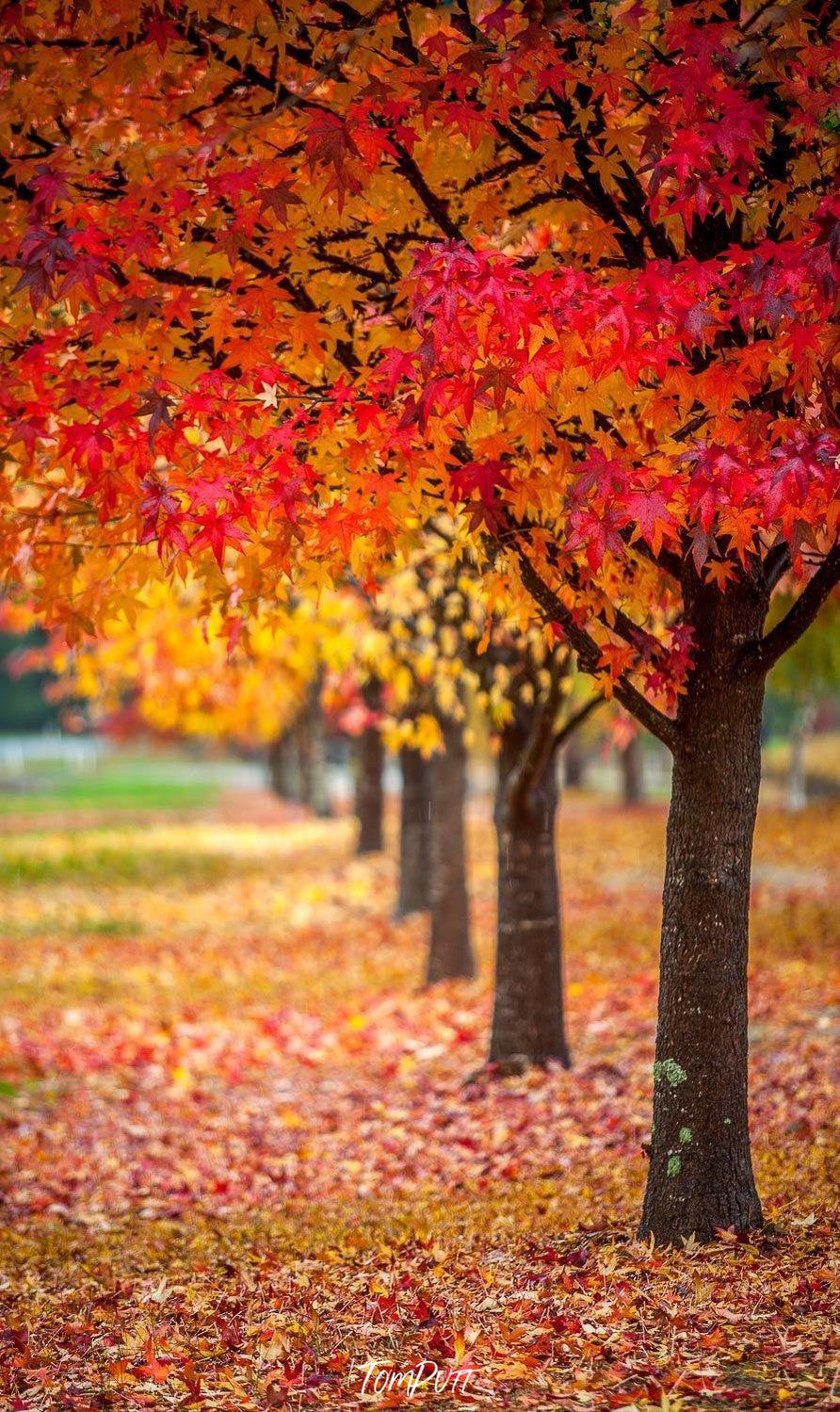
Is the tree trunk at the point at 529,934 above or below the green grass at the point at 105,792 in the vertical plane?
above

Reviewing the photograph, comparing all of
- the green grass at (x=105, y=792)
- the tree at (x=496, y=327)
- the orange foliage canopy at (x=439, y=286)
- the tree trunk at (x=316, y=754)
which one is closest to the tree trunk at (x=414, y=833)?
the tree trunk at (x=316, y=754)

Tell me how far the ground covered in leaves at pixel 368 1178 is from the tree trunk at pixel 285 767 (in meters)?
25.4

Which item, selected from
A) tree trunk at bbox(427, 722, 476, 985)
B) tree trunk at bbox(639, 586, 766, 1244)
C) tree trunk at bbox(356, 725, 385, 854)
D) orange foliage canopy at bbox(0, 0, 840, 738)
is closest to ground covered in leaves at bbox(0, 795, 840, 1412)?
tree trunk at bbox(639, 586, 766, 1244)

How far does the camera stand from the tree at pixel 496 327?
13.7 feet

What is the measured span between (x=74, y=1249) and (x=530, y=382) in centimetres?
502

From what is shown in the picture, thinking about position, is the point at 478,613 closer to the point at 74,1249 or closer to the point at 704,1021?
the point at 704,1021

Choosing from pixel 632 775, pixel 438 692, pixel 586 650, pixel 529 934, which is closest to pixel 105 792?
pixel 632 775

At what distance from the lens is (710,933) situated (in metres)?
5.20

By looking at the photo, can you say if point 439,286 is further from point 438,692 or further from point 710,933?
point 438,692

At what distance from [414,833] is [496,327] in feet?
Answer: 38.5

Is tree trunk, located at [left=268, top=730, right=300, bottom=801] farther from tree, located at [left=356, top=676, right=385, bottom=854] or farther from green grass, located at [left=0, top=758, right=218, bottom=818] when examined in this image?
tree, located at [left=356, top=676, right=385, bottom=854]

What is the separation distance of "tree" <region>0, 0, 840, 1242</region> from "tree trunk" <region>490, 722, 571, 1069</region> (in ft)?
11.4

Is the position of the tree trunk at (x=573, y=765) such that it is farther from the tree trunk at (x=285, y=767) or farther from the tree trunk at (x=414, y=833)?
the tree trunk at (x=414, y=833)

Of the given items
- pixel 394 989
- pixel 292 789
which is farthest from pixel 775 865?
pixel 292 789
